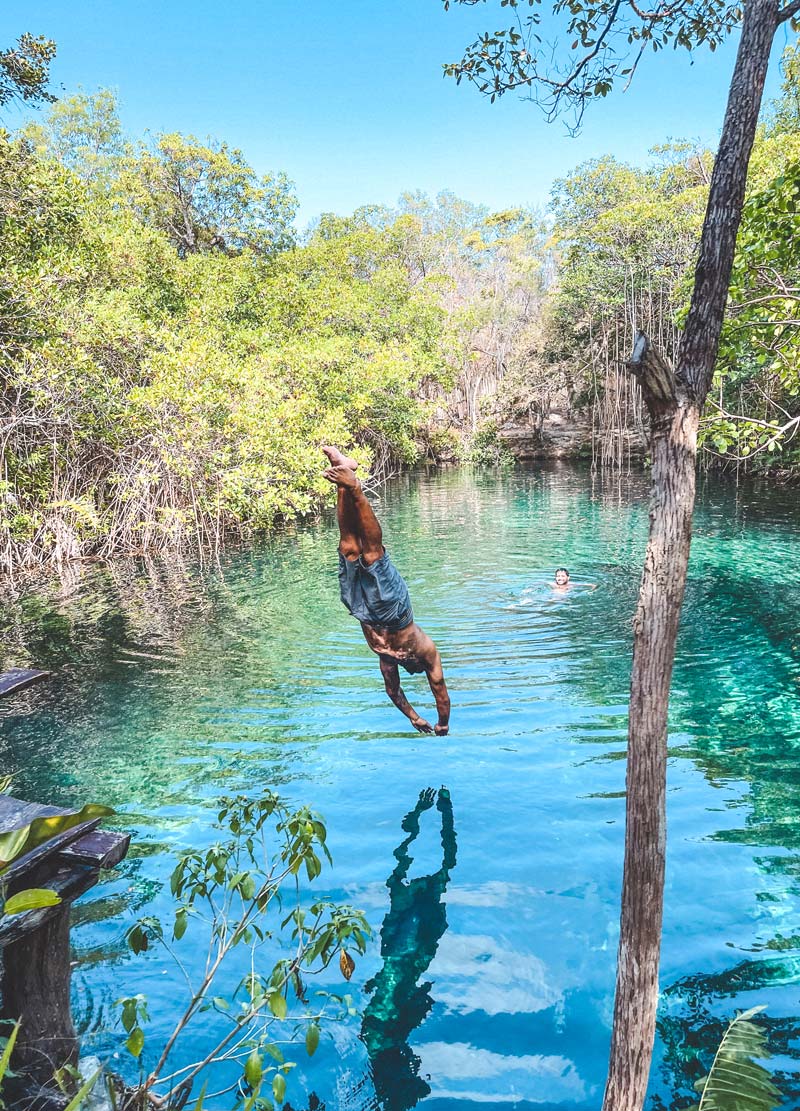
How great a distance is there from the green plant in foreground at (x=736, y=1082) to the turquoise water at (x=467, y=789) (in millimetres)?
720

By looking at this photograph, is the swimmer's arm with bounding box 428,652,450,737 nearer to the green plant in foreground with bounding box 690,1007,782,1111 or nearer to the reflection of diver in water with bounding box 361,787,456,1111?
the reflection of diver in water with bounding box 361,787,456,1111

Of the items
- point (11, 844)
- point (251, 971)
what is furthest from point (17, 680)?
point (251, 971)

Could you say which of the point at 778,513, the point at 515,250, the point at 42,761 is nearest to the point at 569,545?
the point at 778,513

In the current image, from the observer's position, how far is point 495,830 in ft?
14.4

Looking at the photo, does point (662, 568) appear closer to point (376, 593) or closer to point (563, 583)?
point (376, 593)

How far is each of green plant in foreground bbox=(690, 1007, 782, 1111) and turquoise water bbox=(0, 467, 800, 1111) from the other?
72 cm

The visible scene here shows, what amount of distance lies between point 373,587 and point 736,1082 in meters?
2.57

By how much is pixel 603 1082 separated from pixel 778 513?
48.6ft

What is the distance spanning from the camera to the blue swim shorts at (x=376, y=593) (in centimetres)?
383

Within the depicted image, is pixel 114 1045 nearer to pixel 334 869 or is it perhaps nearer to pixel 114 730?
pixel 334 869

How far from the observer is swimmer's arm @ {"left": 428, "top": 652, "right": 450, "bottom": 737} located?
4.27m

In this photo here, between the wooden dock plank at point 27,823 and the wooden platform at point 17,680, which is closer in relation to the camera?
the wooden dock plank at point 27,823

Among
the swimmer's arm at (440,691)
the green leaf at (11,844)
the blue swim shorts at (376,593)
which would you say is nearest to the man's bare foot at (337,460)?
the blue swim shorts at (376,593)

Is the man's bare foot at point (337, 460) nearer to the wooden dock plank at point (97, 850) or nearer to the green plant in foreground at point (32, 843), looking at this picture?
the wooden dock plank at point (97, 850)
